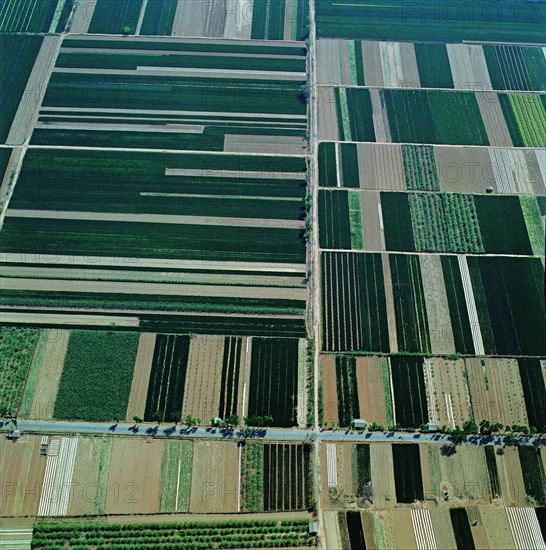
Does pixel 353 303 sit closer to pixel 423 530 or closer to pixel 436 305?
pixel 436 305

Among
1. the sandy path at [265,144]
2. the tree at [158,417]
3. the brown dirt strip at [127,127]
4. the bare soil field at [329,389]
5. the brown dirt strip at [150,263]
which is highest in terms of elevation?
the brown dirt strip at [127,127]

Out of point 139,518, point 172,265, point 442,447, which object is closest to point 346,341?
point 442,447

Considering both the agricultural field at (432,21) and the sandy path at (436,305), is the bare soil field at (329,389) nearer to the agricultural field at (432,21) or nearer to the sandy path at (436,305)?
the sandy path at (436,305)

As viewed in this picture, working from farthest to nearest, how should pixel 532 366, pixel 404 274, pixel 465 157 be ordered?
1. pixel 465 157
2. pixel 404 274
3. pixel 532 366

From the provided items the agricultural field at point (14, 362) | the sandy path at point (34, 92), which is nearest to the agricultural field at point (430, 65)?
the sandy path at point (34, 92)

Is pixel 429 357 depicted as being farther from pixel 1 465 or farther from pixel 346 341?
pixel 1 465

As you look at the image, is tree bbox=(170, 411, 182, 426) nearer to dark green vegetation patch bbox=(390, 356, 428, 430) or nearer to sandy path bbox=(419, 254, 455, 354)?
dark green vegetation patch bbox=(390, 356, 428, 430)

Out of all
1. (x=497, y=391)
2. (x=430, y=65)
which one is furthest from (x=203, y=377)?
(x=430, y=65)
